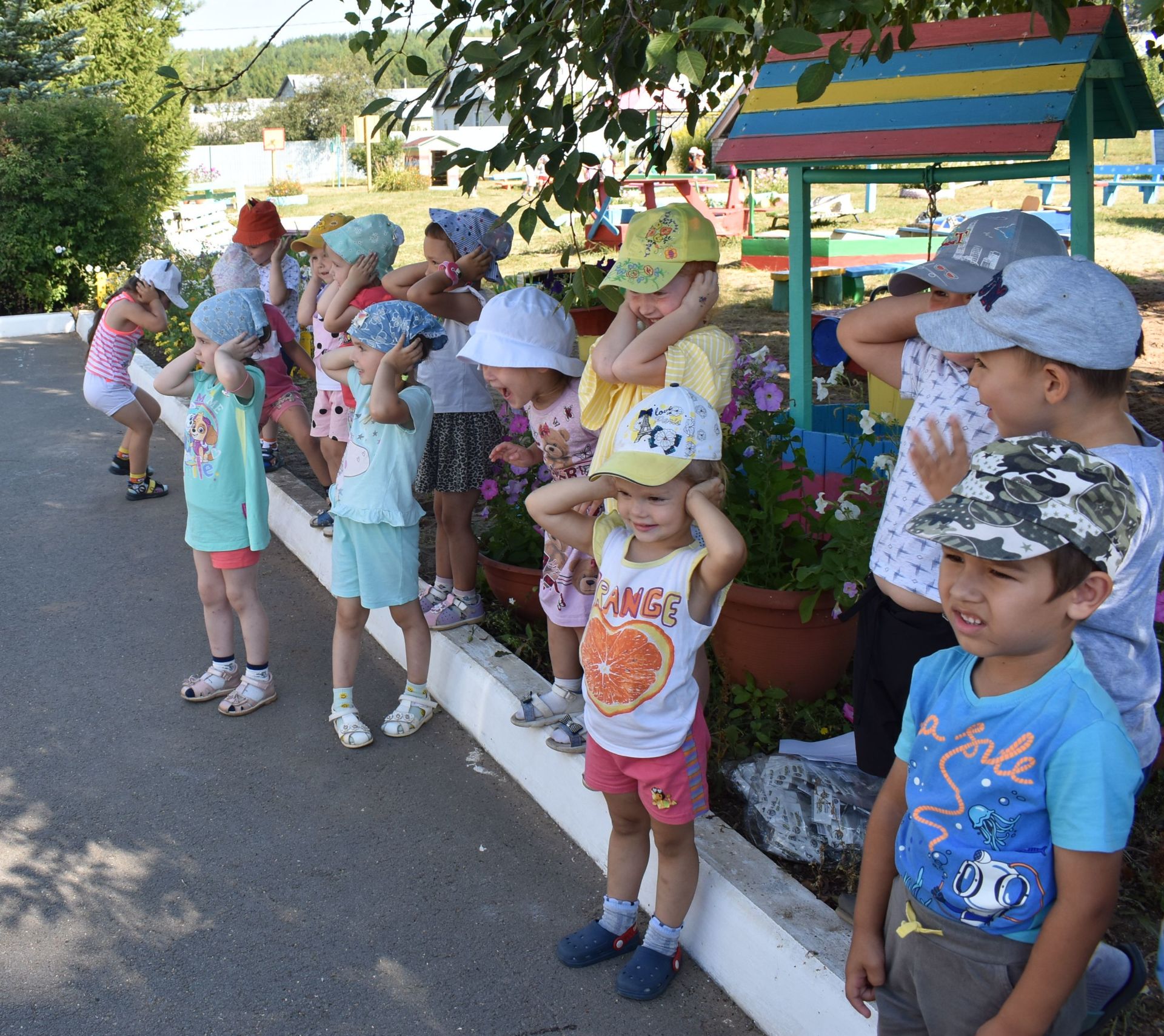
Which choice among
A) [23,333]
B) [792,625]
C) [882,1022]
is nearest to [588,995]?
[882,1022]

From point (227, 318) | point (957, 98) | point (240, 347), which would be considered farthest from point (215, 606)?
point (957, 98)

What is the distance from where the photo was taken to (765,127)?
4074 mm

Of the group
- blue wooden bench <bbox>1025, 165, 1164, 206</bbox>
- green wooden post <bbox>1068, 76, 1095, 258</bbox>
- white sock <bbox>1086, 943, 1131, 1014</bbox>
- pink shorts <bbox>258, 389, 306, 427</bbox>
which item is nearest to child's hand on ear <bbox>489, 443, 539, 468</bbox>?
green wooden post <bbox>1068, 76, 1095, 258</bbox>

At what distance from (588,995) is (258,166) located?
57585mm

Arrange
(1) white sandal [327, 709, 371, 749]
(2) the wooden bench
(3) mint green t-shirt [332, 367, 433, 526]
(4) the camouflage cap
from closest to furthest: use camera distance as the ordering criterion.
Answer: (4) the camouflage cap, (3) mint green t-shirt [332, 367, 433, 526], (1) white sandal [327, 709, 371, 749], (2) the wooden bench

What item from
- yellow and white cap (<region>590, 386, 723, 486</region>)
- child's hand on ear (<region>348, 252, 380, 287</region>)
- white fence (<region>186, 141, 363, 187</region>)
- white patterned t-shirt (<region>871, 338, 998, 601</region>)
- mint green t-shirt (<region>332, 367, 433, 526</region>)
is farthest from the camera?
white fence (<region>186, 141, 363, 187</region>)

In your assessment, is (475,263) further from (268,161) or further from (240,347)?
(268,161)

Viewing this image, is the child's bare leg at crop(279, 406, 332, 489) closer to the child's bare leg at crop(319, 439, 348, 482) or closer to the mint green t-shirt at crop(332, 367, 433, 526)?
the child's bare leg at crop(319, 439, 348, 482)

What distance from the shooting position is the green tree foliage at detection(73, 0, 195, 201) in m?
18.5

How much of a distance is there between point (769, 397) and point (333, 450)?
9.06 ft

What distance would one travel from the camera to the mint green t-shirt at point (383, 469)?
3816 mm

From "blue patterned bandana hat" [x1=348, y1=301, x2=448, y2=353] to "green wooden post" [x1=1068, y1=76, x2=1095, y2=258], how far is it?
216 centimetres

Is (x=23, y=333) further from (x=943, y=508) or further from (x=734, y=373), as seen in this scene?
(x=943, y=508)

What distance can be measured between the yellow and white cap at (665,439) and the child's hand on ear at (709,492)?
0.19 ft
